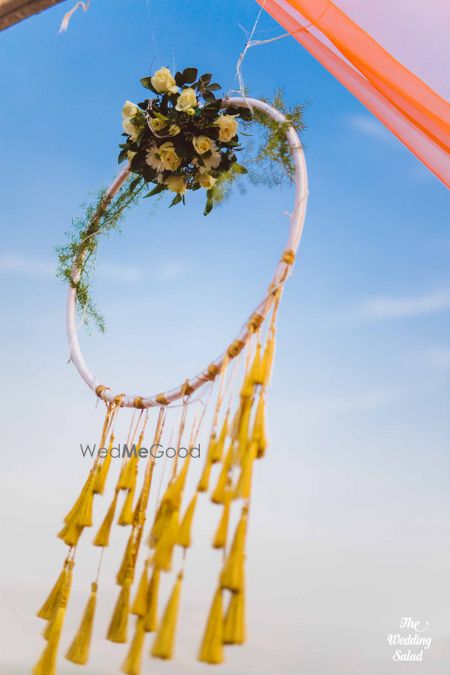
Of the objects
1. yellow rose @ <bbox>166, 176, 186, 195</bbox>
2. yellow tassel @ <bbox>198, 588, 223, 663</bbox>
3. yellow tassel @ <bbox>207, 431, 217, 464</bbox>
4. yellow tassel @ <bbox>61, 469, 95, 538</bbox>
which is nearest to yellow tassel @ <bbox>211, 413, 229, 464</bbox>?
yellow tassel @ <bbox>207, 431, 217, 464</bbox>

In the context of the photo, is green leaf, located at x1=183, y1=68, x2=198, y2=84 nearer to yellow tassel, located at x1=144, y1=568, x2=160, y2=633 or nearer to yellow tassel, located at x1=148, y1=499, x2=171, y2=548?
yellow tassel, located at x1=148, y1=499, x2=171, y2=548

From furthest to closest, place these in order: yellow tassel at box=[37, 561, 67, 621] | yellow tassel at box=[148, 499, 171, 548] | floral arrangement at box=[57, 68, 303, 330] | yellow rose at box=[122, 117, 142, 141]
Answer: yellow rose at box=[122, 117, 142, 141], floral arrangement at box=[57, 68, 303, 330], yellow tassel at box=[37, 561, 67, 621], yellow tassel at box=[148, 499, 171, 548]

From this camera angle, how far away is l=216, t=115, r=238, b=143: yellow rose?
1.54m

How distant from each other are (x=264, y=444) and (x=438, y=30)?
33.3 inches

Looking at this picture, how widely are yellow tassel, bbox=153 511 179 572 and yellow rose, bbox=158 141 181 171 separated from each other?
87 centimetres

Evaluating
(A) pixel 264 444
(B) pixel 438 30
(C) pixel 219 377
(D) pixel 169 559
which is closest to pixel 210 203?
(C) pixel 219 377

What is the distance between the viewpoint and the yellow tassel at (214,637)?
2.96ft

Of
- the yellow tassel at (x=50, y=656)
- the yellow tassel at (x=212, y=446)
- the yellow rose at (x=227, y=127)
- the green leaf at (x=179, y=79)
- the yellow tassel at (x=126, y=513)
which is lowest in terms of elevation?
the yellow tassel at (x=50, y=656)

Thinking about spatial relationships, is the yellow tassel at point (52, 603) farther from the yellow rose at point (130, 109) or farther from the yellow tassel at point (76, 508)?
the yellow rose at point (130, 109)

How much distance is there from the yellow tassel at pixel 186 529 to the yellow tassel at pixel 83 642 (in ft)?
1.07

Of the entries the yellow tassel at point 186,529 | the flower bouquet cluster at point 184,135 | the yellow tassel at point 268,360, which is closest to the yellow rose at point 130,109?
the flower bouquet cluster at point 184,135

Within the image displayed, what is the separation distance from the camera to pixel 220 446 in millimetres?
1088

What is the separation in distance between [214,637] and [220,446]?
29 centimetres

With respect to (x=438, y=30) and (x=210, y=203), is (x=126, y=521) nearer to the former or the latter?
(x=210, y=203)
